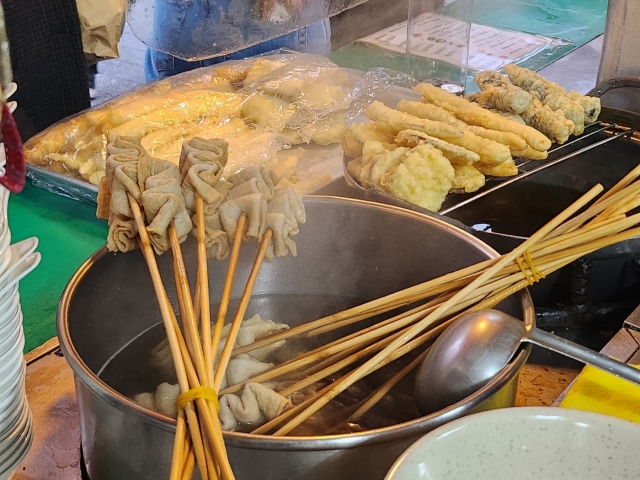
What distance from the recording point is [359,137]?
198 cm

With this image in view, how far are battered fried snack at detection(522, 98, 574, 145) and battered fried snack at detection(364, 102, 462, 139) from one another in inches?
14.5

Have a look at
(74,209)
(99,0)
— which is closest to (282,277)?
(74,209)

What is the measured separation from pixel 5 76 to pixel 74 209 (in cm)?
138

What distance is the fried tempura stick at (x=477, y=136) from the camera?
6.02ft

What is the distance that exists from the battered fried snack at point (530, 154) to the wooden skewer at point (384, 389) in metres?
0.99

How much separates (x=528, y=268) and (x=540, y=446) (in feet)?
1.27

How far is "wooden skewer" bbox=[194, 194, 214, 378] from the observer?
937 mm

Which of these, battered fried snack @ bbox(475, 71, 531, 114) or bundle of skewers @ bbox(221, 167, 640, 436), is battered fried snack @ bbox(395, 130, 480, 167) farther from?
bundle of skewers @ bbox(221, 167, 640, 436)

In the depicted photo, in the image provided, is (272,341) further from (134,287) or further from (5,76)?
(5,76)

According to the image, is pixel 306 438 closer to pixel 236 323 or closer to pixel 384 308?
pixel 236 323

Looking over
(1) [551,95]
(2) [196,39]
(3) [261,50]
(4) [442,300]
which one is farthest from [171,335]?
(3) [261,50]

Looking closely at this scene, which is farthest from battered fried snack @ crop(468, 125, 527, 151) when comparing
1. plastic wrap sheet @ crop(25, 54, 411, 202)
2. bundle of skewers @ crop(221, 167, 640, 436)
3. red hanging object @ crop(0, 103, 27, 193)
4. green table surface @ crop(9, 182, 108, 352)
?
red hanging object @ crop(0, 103, 27, 193)

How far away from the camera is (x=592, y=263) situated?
1.47m

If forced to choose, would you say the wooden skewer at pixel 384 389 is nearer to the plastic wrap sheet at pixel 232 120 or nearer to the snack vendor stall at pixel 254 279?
the snack vendor stall at pixel 254 279
